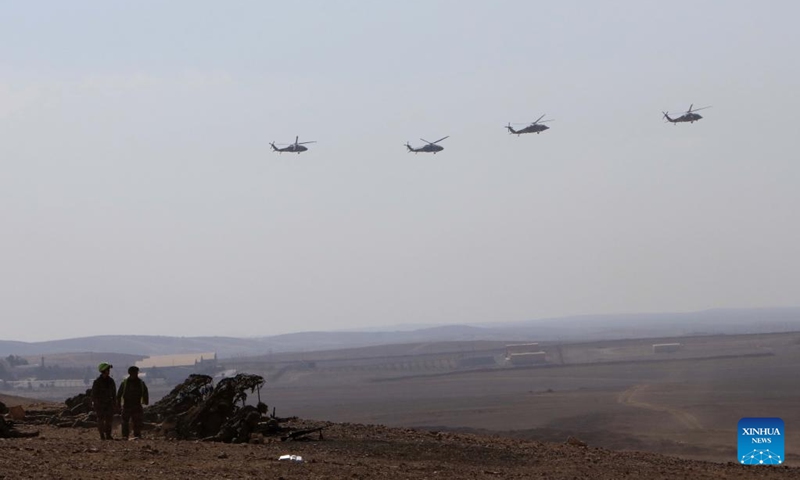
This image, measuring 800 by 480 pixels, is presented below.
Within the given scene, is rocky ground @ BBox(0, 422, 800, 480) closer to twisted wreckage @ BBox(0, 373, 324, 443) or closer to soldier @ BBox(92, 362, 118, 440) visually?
twisted wreckage @ BBox(0, 373, 324, 443)

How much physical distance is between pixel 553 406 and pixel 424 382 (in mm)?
42027

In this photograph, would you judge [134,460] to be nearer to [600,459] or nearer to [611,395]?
[600,459]

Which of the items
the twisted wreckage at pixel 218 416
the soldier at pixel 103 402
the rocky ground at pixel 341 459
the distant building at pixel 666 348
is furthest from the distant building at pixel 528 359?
the soldier at pixel 103 402

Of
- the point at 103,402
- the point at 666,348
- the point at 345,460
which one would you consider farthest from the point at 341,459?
the point at 666,348

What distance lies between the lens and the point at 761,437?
15789 millimetres

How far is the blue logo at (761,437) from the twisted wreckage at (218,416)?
8.74m

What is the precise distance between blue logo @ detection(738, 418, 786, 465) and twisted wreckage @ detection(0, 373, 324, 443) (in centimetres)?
874

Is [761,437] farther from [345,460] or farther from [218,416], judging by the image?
[218,416]

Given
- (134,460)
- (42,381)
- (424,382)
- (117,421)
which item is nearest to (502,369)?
(424,382)

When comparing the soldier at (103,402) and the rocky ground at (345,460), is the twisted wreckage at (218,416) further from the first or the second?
the soldier at (103,402)

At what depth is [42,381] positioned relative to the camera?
136375mm

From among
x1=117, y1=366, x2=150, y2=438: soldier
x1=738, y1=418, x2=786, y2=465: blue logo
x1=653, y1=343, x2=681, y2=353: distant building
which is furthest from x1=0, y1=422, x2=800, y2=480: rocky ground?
x1=653, y1=343, x2=681, y2=353: distant building

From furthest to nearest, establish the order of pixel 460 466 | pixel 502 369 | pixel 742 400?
pixel 502 369, pixel 742 400, pixel 460 466

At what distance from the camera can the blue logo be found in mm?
15547
